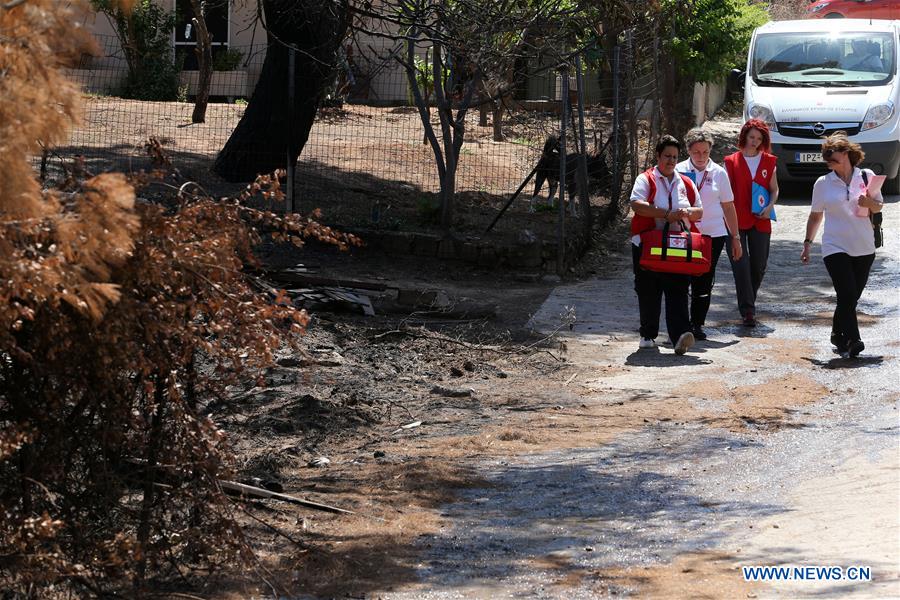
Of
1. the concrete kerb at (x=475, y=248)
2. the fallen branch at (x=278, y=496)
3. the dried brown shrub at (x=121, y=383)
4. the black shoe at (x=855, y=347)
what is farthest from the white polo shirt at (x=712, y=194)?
the dried brown shrub at (x=121, y=383)

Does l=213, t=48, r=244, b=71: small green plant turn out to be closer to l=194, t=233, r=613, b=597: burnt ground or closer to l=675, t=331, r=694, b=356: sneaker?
l=194, t=233, r=613, b=597: burnt ground

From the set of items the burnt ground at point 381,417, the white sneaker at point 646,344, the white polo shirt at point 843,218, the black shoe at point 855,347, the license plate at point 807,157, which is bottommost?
the burnt ground at point 381,417

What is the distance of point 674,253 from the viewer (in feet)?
29.5

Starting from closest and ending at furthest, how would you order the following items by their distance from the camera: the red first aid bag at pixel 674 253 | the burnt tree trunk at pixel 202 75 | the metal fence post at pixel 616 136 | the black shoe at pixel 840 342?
1. the black shoe at pixel 840 342
2. the red first aid bag at pixel 674 253
3. the metal fence post at pixel 616 136
4. the burnt tree trunk at pixel 202 75

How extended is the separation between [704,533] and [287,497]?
194cm

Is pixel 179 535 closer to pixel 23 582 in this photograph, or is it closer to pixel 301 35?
pixel 23 582

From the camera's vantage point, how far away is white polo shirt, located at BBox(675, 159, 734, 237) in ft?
31.1

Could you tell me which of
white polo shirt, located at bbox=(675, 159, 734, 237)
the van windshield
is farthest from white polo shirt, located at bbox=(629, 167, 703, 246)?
the van windshield

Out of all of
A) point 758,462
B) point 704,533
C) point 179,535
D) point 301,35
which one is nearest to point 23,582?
point 179,535

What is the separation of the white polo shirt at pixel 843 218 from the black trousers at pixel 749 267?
1.19m

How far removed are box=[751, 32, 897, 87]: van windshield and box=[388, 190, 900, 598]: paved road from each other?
8.28 m

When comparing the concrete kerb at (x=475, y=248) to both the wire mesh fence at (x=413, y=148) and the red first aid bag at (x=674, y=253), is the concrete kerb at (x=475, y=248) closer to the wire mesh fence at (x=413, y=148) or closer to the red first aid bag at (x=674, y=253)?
the wire mesh fence at (x=413, y=148)

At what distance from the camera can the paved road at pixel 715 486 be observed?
16.3ft

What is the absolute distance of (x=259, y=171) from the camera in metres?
13.5
